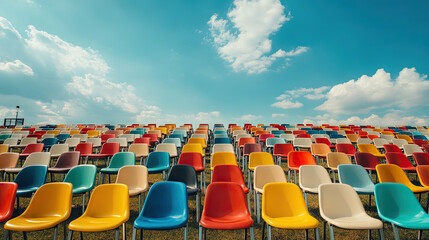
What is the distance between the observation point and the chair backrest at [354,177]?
460 cm

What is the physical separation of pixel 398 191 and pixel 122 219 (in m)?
4.62

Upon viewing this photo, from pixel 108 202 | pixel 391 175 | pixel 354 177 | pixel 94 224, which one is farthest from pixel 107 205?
pixel 391 175

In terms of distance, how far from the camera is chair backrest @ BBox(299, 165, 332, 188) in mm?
4500

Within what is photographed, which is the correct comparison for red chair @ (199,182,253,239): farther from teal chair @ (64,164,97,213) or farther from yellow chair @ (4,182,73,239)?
teal chair @ (64,164,97,213)

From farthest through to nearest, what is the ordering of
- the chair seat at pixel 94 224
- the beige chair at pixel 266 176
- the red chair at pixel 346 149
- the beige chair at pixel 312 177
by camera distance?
the red chair at pixel 346 149 < the beige chair at pixel 312 177 < the beige chair at pixel 266 176 < the chair seat at pixel 94 224

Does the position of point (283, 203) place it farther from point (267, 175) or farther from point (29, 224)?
point (29, 224)

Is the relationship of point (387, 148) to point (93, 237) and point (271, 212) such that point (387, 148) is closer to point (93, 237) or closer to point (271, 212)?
point (271, 212)

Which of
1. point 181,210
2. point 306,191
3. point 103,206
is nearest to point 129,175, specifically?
point 103,206

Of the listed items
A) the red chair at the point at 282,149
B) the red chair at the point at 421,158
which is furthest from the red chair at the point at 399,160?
the red chair at the point at 282,149

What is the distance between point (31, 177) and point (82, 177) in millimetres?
1134

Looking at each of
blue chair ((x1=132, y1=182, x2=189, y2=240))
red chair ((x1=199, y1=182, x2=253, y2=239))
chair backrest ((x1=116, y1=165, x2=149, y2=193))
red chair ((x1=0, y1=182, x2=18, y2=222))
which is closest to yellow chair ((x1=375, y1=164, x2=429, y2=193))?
red chair ((x1=199, y1=182, x2=253, y2=239))

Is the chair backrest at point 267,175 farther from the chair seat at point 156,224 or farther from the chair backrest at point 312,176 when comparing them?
the chair seat at point 156,224

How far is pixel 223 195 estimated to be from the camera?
11.8ft

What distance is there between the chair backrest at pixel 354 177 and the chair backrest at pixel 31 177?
21.3 ft
